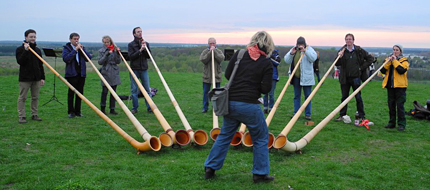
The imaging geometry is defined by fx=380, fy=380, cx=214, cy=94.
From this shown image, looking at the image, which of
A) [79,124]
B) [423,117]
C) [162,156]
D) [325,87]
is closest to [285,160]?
[162,156]

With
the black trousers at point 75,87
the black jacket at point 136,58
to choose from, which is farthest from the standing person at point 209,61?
the black trousers at point 75,87

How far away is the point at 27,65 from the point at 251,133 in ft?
19.2

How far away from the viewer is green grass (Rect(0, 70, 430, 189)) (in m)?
5.09

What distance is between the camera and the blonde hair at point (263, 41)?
484cm

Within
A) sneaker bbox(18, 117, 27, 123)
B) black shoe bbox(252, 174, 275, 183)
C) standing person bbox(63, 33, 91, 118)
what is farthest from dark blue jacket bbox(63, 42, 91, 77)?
black shoe bbox(252, 174, 275, 183)

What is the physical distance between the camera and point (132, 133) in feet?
26.3

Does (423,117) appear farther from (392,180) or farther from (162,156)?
(162,156)

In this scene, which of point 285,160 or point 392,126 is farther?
point 392,126

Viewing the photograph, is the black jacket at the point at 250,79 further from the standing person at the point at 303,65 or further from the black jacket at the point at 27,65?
the black jacket at the point at 27,65

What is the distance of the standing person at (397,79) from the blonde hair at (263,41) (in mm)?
4680

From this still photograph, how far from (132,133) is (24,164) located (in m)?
2.62

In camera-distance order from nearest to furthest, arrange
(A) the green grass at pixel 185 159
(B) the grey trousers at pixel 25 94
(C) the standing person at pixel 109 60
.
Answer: (A) the green grass at pixel 185 159 → (B) the grey trousers at pixel 25 94 → (C) the standing person at pixel 109 60

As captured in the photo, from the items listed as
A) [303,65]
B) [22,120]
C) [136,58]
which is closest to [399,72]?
[303,65]

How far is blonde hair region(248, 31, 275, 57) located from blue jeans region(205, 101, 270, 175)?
0.75 m
